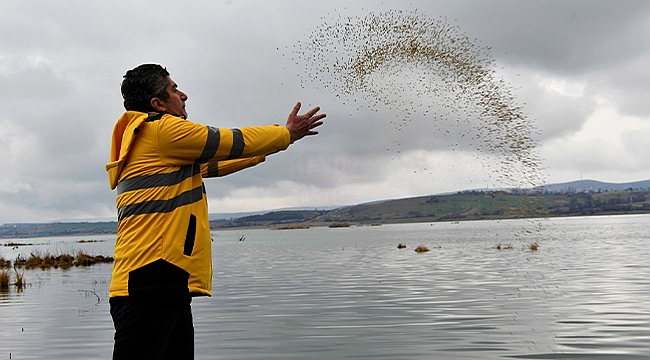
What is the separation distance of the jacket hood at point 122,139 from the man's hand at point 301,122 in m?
1.11

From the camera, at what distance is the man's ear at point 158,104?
4.38 m

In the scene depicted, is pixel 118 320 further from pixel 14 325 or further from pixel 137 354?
pixel 14 325

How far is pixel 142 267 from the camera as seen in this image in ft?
13.0

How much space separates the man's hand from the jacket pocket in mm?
1031

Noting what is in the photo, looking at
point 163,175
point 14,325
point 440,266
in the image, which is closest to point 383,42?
point 163,175

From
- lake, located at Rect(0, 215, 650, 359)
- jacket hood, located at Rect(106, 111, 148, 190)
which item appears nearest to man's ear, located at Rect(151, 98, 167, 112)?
jacket hood, located at Rect(106, 111, 148, 190)

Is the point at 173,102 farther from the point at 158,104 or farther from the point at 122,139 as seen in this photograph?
the point at 122,139

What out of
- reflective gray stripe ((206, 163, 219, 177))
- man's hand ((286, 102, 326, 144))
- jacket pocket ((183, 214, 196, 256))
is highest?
man's hand ((286, 102, 326, 144))

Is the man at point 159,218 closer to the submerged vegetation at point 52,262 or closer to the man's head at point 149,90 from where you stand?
the man's head at point 149,90

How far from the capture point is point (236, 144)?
4.20 metres

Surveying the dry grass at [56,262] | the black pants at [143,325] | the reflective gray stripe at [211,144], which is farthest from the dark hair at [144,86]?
the dry grass at [56,262]

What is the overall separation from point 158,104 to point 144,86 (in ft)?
0.53

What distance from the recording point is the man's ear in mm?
4383

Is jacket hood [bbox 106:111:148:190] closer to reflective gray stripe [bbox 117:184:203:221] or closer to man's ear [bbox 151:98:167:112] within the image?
man's ear [bbox 151:98:167:112]
